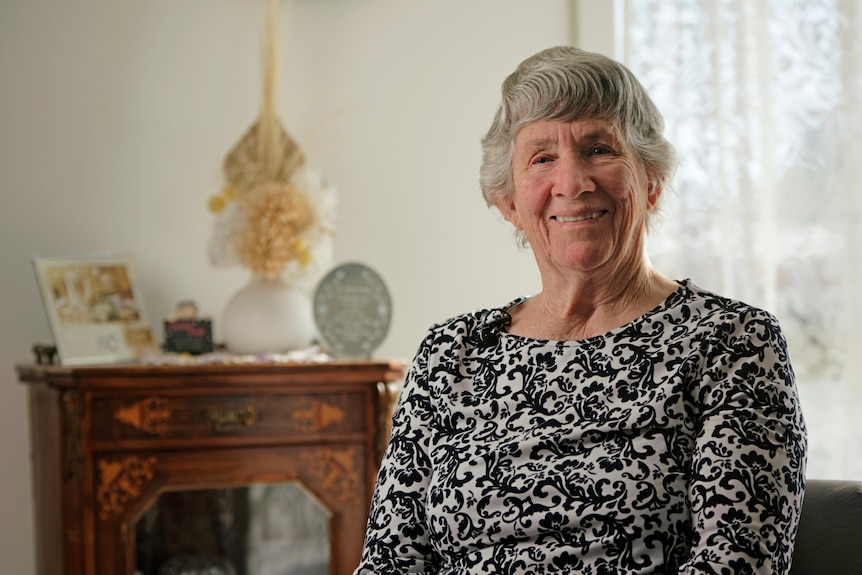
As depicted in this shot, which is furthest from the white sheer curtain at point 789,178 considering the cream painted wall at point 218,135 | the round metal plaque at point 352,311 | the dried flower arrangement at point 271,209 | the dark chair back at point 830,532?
the dark chair back at point 830,532

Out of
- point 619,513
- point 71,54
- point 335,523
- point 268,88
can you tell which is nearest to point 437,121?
point 268,88

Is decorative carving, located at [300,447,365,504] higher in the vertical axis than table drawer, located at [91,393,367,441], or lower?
lower

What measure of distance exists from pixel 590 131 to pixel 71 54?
1.75 metres

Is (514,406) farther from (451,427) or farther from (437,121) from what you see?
(437,121)

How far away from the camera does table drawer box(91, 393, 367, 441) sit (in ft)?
7.30

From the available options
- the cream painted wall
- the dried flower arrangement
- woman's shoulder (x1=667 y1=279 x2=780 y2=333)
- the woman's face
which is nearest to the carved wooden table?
the dried flower arrangement

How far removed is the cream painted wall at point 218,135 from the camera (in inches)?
104

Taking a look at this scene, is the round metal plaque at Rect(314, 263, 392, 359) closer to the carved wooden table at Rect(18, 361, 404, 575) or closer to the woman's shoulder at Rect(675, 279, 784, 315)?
the carved wooden table at Rect(18, 361, 404, 575)

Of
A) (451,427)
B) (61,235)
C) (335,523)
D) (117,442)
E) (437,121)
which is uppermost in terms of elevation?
(437,121)

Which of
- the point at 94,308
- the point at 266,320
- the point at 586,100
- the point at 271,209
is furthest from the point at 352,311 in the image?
the point at 586,100

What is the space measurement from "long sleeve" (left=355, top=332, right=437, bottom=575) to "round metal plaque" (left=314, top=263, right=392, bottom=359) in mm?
978

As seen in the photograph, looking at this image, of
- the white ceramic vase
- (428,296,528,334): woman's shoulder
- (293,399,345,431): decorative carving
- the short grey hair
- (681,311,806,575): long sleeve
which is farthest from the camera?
the white ceramic vase

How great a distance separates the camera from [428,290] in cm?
290

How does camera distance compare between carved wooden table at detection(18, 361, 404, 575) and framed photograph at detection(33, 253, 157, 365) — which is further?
framed photograph at detection(33, 253, 157, 365)
